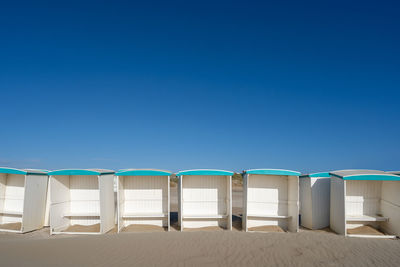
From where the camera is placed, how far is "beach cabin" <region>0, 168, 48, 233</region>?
37.5ft

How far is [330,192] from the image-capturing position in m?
12.0

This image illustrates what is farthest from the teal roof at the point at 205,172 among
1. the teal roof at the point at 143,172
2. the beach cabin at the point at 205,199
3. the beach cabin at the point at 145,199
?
the beach cabin at the point at 145,199

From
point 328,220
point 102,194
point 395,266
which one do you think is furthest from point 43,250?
point 328,220

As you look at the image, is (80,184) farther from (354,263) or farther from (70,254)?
(354,263)

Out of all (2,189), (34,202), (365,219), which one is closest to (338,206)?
(365,219)

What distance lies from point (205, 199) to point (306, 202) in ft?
15.1

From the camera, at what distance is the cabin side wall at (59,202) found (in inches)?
442

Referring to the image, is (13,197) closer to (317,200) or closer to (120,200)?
(120,200)

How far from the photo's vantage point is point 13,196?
1296 cm

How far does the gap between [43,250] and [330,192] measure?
11.3 meters

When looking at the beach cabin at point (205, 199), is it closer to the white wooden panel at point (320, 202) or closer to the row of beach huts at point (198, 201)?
the row of beach huts at point (198, 201)

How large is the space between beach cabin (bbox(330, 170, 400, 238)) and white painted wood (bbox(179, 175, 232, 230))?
459 centimetres

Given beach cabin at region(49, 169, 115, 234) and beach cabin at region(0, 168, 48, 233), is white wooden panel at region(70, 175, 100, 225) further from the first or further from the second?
beach cabin at region(0, 168, 48, 233)

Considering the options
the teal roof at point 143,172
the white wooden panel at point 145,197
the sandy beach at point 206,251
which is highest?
the teal roof at point 143,172
